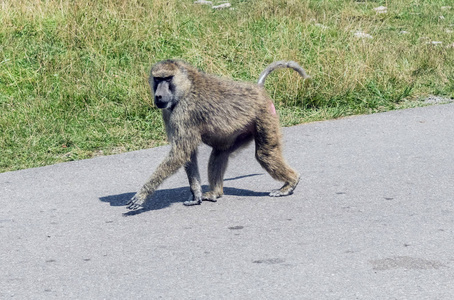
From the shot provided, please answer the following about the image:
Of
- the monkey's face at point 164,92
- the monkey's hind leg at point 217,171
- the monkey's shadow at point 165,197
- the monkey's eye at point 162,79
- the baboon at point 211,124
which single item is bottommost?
the monkey's shadow at point 165,197

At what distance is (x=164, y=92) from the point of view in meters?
5.18

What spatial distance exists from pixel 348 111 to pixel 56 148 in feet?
10.2

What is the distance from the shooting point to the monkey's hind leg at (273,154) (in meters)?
5.46

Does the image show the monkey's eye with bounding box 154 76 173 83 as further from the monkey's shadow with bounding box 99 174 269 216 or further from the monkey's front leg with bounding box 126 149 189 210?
the monkey's shadow with bounding box 99 174 269 216

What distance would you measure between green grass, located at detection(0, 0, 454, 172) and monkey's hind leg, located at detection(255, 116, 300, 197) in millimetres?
1932

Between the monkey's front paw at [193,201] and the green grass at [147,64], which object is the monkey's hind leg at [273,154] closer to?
the monkey's front paw at [193,201]

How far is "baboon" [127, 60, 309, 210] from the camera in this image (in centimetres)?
527

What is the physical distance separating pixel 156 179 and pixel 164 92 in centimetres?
62

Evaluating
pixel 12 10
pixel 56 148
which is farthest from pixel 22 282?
pixel 12 10

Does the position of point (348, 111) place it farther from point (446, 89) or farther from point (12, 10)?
point (12, 10)

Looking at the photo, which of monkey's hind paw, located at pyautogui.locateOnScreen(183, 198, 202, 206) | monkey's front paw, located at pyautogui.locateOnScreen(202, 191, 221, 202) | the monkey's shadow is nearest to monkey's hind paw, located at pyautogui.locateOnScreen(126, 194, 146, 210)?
the monkey's shadow

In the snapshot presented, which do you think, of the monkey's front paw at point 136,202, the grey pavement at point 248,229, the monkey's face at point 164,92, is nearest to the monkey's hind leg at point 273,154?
the grey pavement at point 248,229

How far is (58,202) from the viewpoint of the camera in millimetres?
5539

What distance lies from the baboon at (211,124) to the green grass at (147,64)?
67.1 inches
